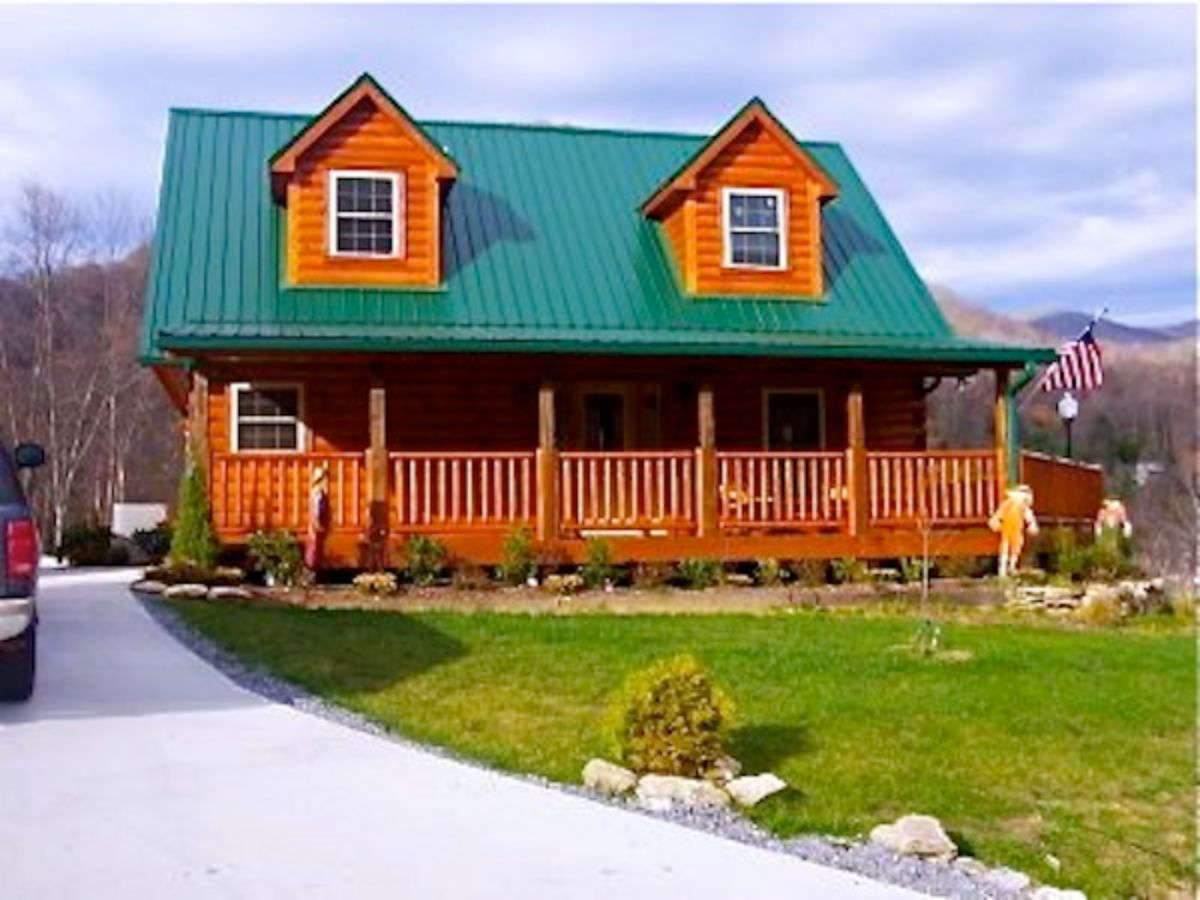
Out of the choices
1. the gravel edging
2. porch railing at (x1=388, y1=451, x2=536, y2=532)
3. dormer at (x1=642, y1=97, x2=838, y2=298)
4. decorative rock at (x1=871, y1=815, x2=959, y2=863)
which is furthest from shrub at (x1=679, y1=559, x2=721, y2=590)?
decorative rock at (x1=871, y1=815, x2=959, y2=863)

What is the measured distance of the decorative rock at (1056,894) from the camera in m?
6.09

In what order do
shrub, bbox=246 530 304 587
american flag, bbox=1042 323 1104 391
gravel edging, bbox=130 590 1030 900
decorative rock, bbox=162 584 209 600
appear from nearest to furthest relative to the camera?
gravel edging, bbox=130 590 1030 900 → decorative rock, bbox=162 584 209 600 → shrub, bbox=246 530 304 587 → american flag, bbox=1042 323 1104 391

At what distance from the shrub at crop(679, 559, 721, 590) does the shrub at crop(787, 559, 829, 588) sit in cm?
111

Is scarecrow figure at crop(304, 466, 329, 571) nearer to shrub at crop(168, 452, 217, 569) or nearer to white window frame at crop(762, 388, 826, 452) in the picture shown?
shrub at crop(168, 452, 217, 569)

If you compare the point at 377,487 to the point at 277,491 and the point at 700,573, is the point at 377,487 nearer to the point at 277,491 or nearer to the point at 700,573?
the point at 277,491

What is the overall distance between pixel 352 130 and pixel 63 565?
8.69m

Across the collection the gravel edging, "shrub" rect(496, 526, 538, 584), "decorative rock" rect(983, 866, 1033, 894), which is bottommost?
"decorative rock" rect(983, 866, 1033, 894)

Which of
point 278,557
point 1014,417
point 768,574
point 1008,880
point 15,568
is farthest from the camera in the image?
point 1014,417

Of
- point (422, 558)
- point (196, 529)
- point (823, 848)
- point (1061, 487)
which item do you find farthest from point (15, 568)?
point (1061, 487)

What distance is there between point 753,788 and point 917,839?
955 millimetres

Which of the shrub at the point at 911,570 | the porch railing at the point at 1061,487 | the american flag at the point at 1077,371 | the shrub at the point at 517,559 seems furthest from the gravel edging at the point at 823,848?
the american flag at the point at 1077,371

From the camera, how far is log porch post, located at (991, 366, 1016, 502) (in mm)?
18891

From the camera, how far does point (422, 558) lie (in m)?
16.5

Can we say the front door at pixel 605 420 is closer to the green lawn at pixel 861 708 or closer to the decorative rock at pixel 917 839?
the green lawn at pixel 861 708
